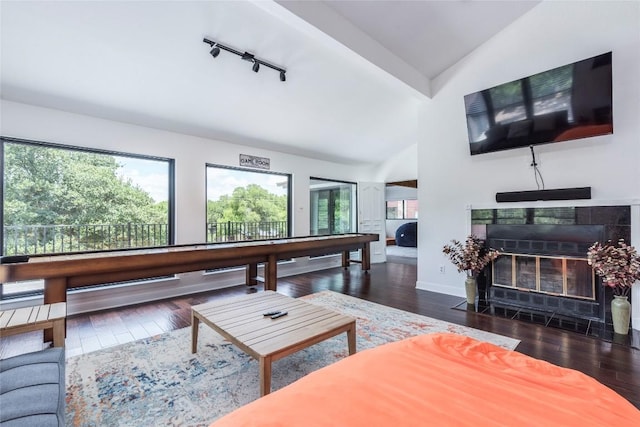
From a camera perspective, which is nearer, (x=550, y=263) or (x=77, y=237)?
(x=550, y=263)

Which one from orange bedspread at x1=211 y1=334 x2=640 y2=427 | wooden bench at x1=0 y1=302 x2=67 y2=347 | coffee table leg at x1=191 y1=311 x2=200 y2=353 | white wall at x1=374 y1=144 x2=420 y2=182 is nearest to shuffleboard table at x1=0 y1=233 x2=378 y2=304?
wooden bench at x1=0 y1=302 x2=67 y2=347

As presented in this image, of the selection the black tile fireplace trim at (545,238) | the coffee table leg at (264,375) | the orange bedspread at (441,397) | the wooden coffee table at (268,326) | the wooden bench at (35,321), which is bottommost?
the coffee table leg at (264,375)

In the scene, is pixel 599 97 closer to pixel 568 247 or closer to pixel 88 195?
pixel 568 247

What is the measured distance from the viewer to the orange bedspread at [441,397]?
774 millimetres

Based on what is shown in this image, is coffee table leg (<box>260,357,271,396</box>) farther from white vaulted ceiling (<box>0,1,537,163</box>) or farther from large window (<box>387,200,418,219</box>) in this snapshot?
large window (<box>387,200,418,219</box>)

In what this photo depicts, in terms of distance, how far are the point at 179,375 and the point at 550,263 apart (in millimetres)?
4119

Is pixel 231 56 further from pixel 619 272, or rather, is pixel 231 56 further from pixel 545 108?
pixel 619 272

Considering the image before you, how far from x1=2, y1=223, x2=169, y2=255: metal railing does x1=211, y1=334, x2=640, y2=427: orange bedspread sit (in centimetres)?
371

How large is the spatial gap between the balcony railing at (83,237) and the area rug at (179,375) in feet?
5.85

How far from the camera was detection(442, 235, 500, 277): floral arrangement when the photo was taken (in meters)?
3.74

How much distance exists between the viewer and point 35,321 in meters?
1.84

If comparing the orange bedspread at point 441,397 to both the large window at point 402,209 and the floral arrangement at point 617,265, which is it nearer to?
the floral arrangement at point 617,265

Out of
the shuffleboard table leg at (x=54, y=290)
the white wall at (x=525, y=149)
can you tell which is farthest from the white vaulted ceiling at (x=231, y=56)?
the shuffleboard table leg at (x=54, y=290)

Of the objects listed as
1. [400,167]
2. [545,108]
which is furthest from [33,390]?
[400,167]
